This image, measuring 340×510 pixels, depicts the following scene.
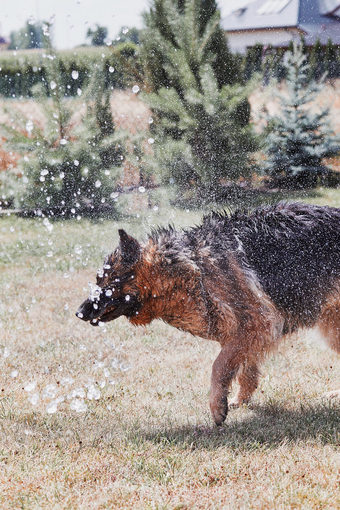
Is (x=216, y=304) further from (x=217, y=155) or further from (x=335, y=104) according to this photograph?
(x=335, y=104)

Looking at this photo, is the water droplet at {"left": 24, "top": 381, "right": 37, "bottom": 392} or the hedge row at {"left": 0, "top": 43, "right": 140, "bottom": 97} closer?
the water droplet at {"left": 24, "top": 381, "right": 37, "bottom": 392}

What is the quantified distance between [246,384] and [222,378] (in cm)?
47

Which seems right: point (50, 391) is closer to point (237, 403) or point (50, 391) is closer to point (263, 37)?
point (237, 403)

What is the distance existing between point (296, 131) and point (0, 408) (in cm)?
990

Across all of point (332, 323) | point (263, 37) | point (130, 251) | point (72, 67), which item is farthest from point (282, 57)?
point (130, 251)

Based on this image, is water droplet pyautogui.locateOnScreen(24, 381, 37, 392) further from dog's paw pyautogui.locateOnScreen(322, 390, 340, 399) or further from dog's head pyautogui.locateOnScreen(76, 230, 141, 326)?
dog's paw pyautogui.locateOnScreen(322, 390, 340, 399)

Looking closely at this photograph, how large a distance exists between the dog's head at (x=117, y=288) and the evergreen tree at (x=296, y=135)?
9022mm

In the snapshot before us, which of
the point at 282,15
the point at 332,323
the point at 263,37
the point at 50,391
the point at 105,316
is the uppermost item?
the point at 282,15

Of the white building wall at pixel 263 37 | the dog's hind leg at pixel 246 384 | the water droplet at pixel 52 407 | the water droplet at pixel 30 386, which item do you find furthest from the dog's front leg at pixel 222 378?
the white building wall at pixel 263 37

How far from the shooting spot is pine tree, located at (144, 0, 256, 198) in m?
10.5

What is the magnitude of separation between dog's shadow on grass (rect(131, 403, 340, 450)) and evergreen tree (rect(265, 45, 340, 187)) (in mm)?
8930

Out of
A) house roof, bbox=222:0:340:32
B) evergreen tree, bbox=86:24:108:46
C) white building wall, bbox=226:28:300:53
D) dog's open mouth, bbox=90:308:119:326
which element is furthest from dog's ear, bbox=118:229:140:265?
Result: white building wall, bbox=226:28:300:53

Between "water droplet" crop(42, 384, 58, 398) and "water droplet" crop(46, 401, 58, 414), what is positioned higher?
"water droplet" crop(46, 401, 58, 414)

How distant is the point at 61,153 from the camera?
9875 mm
